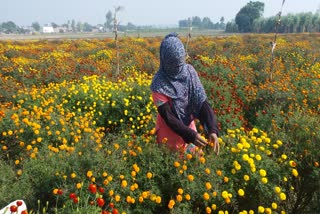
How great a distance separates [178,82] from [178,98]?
0.41ft

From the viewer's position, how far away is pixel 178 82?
8.63 feet

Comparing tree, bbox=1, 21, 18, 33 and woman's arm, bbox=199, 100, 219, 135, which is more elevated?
woman's arm, bbox=199, 100, 219, 135

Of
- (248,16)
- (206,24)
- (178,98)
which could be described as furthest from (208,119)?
(206,24)

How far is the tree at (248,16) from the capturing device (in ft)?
250

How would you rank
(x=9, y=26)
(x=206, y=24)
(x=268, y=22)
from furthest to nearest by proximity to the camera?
1. (x=206, y=24)
2. (x=9, y=26)
3. (x=268, y=22)

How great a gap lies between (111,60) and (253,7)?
7495cm

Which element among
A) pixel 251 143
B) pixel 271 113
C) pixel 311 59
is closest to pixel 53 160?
pixel 251 143

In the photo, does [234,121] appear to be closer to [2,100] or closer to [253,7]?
[2,100]

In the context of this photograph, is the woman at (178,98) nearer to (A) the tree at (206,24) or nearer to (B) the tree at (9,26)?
(A) the tree at (206,24)

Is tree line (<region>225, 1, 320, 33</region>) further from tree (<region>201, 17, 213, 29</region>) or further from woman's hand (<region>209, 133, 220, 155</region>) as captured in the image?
tree (<region>201, 17, 213, 29</region>)

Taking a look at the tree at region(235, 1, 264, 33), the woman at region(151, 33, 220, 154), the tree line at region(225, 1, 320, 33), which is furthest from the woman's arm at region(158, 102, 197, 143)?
the tree at region(235, 1, 264, 33)

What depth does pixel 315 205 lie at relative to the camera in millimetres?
3084

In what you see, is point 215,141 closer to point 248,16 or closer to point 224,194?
point 224,194

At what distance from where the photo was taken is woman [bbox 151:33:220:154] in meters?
2.49
